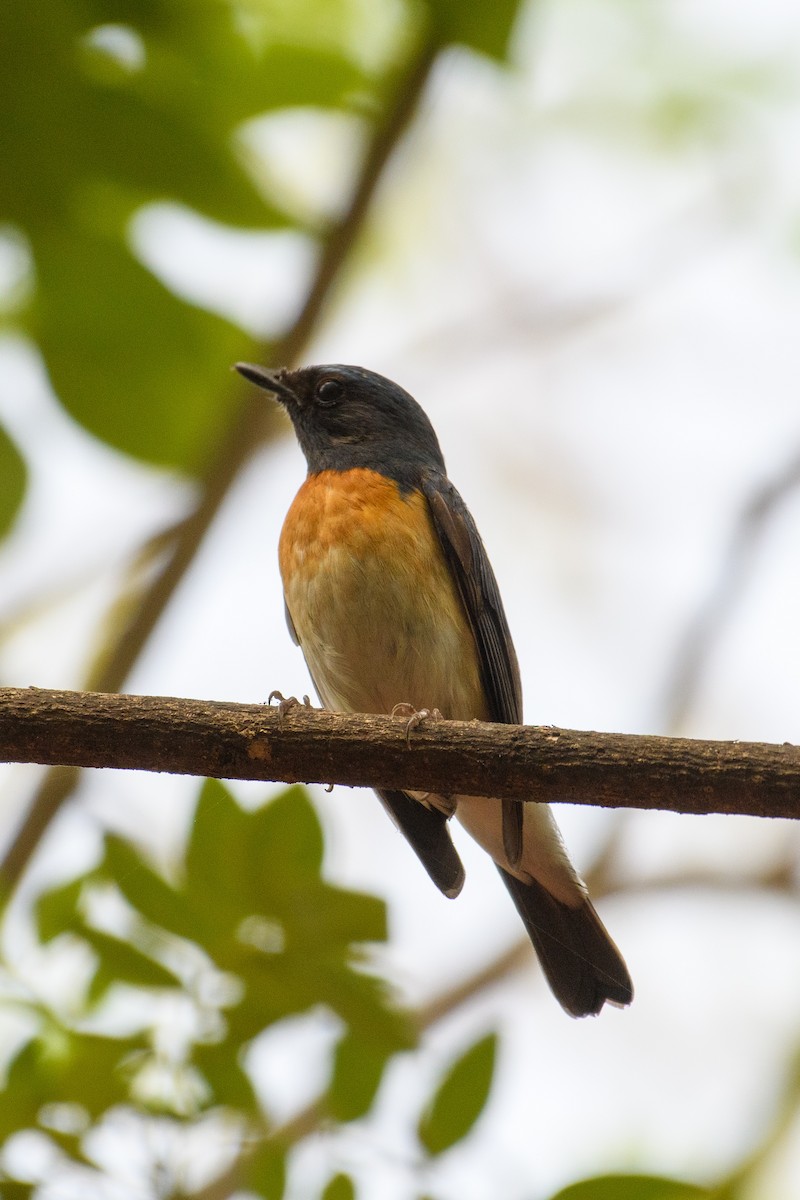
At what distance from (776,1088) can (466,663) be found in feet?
8.70

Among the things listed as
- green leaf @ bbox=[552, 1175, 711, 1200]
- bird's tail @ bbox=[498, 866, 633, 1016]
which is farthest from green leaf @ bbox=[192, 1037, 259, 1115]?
bird's tail @ bbox=[498, 866, 633, 1016]

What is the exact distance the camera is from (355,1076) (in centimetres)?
297

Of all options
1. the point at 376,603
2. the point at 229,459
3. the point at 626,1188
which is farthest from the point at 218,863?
the point at 229,459

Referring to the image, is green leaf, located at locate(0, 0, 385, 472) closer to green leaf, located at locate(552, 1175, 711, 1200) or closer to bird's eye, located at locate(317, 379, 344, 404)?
bird's eye, located at locate(317, 379, 344, 404)

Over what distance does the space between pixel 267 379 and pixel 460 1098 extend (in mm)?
2704

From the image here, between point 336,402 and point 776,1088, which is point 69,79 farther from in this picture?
point 776,1088

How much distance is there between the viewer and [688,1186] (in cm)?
263

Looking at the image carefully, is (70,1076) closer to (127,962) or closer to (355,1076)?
(127,962)

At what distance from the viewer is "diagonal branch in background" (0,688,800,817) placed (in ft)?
8.45

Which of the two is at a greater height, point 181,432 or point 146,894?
point 181,432

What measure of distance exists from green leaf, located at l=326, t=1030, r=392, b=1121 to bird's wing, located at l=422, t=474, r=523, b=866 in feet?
5.23

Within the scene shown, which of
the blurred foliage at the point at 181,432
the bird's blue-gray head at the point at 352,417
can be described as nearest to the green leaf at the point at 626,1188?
the blurred foliage at the point at 181,432

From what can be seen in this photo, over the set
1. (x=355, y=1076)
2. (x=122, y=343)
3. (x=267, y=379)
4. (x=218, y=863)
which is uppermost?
(x=267, y=379)

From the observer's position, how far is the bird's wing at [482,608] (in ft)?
14.5
